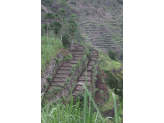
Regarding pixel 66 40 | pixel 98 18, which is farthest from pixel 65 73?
pixel 98 18

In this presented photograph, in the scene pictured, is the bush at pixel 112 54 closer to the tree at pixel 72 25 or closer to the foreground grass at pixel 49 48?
the tree at pixel 72 25

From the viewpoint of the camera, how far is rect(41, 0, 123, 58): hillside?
1.90m

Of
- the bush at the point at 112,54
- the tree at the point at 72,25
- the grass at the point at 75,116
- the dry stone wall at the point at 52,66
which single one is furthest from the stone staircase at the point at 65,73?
the grass at the point at 75,116

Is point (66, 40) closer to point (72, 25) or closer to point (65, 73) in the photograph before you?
point (72, 25)

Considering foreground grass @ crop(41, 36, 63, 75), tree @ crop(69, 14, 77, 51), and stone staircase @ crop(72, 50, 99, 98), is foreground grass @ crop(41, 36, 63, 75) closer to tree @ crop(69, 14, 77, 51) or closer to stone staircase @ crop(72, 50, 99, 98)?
tree @ crop(69, 14, 77, 51)

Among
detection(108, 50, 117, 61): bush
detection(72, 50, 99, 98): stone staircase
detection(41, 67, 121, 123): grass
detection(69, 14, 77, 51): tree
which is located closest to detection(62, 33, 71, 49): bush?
detection(69, 14, 77, 51): tree

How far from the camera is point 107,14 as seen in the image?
2.04m

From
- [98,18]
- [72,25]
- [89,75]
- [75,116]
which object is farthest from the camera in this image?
[98,18]

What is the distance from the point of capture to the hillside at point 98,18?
1.90 meters

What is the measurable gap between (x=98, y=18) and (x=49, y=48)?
86cm

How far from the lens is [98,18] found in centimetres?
203
